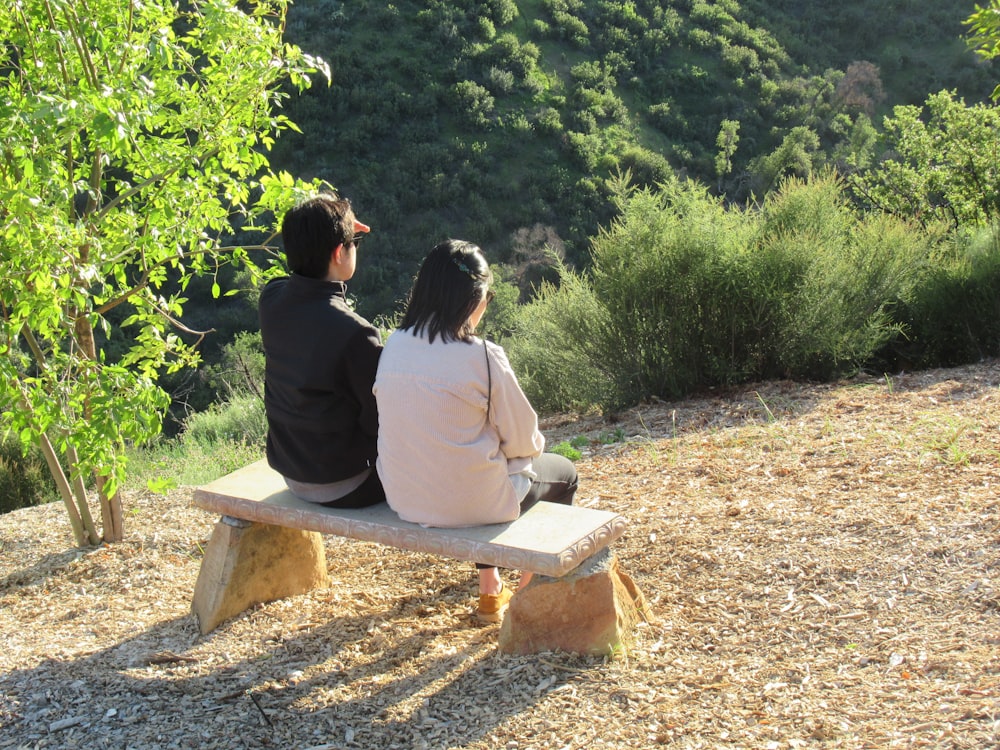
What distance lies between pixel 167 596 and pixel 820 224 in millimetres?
5274

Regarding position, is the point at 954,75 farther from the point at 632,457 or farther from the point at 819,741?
the point at 819,741

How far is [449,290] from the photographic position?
2.78 meters

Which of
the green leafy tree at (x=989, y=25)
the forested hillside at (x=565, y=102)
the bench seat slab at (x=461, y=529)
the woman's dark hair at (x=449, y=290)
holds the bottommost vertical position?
the bench seat slab at (x=461, y=529)

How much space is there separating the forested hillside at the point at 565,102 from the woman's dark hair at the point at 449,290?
20.8m

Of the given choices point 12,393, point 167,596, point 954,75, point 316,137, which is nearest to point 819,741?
point 167,596

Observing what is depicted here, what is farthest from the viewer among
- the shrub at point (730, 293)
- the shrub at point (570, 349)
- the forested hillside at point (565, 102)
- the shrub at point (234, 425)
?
the forested hillside at point (565, 102)

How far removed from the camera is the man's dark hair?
10.1 feet

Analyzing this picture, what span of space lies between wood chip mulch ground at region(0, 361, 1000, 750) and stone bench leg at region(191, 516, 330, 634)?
7 centimetres

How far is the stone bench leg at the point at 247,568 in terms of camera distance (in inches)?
133

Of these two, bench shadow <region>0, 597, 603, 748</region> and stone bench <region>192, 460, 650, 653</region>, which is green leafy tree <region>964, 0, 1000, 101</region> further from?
bench shadow <region>0, 597, 603, 748</region>

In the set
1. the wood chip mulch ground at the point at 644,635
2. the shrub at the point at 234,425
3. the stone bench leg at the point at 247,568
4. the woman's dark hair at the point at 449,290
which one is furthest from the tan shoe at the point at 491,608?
the shrub at the point at 234,425

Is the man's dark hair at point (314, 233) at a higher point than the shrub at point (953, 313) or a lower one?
higher

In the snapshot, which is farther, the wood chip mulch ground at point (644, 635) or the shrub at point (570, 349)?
the shrub at point (570, 349)

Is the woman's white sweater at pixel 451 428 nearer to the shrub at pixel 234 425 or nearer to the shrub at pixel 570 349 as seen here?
the shrub at pixel 570 349
